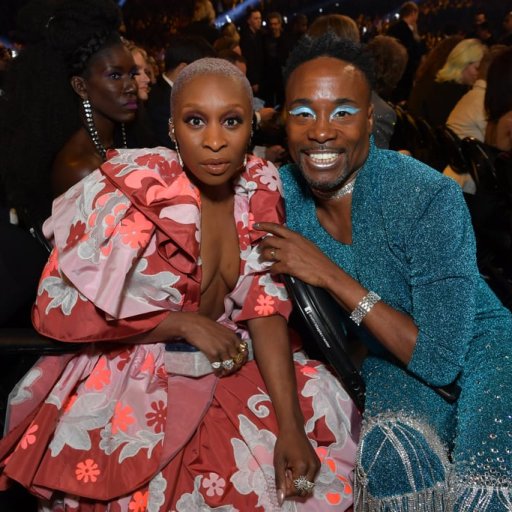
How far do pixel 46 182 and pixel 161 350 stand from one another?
1.13 metres

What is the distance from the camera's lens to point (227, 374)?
5.87 ft

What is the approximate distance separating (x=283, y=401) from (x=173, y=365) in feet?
0.98

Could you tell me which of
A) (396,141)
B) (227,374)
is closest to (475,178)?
(396,141)

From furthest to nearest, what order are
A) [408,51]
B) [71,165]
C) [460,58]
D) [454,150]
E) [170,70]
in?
[408,51], [460,58], [454,150], [170,70], [71,165]

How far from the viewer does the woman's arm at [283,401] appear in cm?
158

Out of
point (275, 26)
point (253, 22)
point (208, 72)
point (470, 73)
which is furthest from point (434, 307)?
point (275, 26)

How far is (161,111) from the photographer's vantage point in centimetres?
362

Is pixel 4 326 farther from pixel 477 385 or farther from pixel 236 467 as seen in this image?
pixel 477 385

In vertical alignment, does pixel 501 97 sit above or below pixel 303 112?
above

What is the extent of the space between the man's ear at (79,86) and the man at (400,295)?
3.65 feet

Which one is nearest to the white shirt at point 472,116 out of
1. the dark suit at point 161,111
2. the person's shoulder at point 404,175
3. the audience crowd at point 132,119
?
the audience crowd at point 132,119

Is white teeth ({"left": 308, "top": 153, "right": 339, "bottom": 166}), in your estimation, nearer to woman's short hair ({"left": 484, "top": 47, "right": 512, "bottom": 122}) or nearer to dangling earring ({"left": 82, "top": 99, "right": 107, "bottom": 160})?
dangling earring ({"left": 82, "top": 99, "right": 107, "bottom": 160})

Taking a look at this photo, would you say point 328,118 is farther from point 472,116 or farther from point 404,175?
point 472,116

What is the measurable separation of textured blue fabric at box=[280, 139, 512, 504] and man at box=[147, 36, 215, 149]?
1.93 meters
